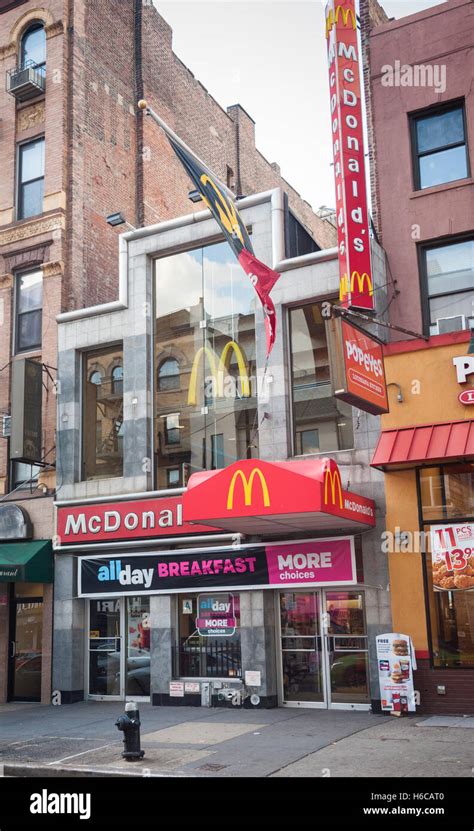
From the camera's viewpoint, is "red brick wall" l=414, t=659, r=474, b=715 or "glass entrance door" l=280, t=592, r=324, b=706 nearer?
"red brick wall" l=414, t=659, r=474, b=715

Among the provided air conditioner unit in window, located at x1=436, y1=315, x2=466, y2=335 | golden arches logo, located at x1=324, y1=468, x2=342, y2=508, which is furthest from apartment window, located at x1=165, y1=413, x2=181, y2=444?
air conditioner unit in window, located at x1=436, y1=315, x2=466, y2=335

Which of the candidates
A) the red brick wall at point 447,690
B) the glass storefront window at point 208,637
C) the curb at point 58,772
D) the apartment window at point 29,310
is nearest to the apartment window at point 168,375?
the apartment window at point 29,310

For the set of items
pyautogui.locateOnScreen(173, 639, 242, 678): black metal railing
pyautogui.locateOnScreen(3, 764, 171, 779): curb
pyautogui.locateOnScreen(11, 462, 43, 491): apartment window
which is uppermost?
pyautogui.locateOnScreen(11, 462, 43, 491): apartment window

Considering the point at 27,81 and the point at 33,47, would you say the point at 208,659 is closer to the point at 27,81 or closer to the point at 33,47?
the point at 27,81

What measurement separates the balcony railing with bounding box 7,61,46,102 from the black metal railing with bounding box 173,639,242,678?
1542 centimetres

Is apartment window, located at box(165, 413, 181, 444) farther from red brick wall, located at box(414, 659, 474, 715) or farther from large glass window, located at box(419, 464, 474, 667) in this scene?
red brick wall, located at box(414, 659, 474, 715)

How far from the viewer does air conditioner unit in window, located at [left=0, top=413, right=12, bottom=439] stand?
21.2m

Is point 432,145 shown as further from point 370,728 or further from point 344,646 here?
point 370,728

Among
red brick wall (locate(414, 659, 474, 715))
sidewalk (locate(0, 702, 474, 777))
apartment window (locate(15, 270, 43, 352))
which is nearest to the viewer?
sidewalk (locate(0, 702, 474, 777))

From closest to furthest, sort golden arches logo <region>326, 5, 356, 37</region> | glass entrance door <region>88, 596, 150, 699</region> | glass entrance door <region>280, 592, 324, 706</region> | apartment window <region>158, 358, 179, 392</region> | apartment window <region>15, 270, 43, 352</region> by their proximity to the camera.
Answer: golden arches logo <region>326, 5, 356, 37</region>
glass entrance door <region>280, 592, 324, 706</region>
glass entrance door <region>88, 596, 150, 699</region>
apartment window <region>158, 358, 179, 392</region>
apartment window <region>15, 270, 43, 352</region>

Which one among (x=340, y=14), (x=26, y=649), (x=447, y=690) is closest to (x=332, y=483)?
(x=447, y=690)

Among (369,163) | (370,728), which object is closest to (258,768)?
(370,728)

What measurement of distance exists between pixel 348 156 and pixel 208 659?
34.1ft

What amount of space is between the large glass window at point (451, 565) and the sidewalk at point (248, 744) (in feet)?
5.00
